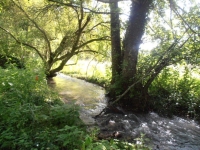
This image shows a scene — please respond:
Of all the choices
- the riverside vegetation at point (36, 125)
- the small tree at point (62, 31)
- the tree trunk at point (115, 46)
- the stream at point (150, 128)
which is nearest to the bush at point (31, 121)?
the riverside vegetation at point (36, 125)

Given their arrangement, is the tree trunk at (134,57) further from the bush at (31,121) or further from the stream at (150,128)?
the bush at (31,121)

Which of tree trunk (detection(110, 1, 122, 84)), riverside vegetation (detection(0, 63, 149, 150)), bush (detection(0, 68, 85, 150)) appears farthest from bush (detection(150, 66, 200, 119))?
bush (detection(0, 68, 85, 150))

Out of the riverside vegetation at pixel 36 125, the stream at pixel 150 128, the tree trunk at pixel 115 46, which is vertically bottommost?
the stream at pixel 150 128

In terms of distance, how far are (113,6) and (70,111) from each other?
22.7 feet

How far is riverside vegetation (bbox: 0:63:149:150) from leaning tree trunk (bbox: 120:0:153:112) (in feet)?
13.4

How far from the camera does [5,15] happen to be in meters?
14.6

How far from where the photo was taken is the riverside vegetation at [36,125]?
3529 mm

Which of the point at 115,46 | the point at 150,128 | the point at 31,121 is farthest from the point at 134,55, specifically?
the point at 31,121

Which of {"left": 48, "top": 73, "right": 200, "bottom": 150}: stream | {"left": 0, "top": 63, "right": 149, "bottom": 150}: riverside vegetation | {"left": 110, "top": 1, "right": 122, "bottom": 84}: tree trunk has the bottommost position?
{"left": 48, "top": 73, "right": 200, "bottom": 150}: stream

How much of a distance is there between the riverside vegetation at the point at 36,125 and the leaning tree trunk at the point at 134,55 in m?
4.07

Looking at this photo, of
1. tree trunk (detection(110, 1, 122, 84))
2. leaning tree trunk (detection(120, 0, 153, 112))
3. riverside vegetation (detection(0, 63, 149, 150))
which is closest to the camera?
riverside vegetation (detection(0, 63, 149, 150))

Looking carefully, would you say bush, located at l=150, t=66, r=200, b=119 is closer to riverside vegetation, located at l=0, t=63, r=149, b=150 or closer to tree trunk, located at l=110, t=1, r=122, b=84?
tree trunk, located at l=110, t=1, r=122, b=84

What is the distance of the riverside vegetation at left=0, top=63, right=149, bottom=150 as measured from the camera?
3.53 m

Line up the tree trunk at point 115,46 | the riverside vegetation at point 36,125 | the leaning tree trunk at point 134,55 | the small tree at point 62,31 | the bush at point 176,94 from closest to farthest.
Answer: the riverside vegetation at point 36,125 → the bush at point 176,94 → the leaning tree trunk at point 134,55 → the tree trunk at point 115,46 → the small tree at point 62,31
